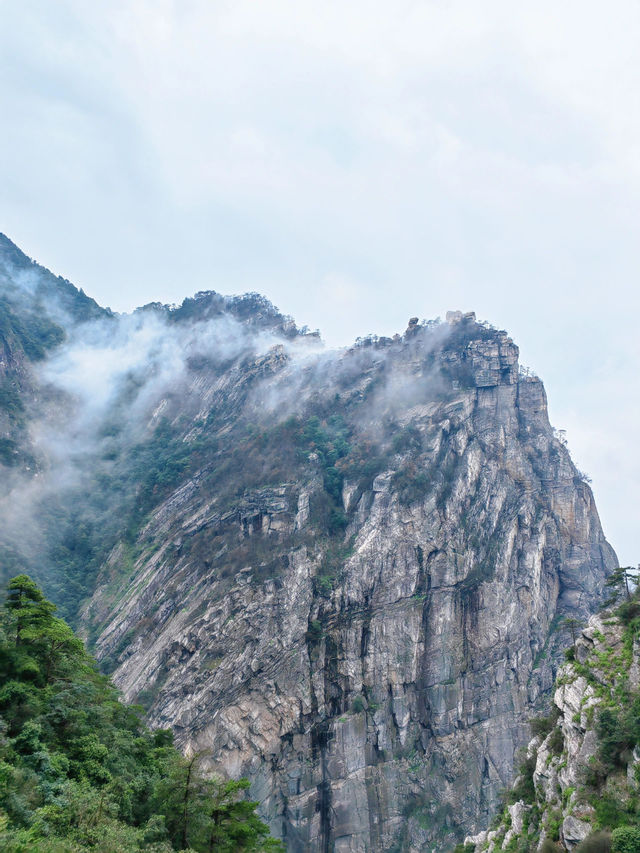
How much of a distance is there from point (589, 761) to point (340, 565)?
36.8 meters

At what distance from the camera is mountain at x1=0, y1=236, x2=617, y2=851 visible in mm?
50281

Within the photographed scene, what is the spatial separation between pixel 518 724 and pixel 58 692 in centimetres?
4604

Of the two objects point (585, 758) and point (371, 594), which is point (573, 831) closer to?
point (585, 758)

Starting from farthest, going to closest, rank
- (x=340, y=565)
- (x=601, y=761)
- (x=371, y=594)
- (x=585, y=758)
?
1. (x=340, y=565)
2. (x=371, y=594)
3. (x=585, y=758)
4. (x=601, y=761)

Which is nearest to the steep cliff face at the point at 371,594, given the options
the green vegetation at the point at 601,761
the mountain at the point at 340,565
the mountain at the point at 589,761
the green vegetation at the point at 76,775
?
the mountain at the point at 340,565

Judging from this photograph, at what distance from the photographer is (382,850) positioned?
48.2 m

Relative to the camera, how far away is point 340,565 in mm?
59094

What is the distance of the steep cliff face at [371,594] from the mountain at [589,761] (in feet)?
62.1

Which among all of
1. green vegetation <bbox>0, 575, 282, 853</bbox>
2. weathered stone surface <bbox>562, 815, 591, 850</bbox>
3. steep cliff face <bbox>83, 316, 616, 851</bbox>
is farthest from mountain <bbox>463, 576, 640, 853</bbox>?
steep cliff face <bbox>83, 316, 616, 851</bbox>

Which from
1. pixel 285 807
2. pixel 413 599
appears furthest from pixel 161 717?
pixel 413 599

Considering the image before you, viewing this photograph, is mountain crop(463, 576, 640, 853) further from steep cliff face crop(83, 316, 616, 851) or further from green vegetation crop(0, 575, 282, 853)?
steep cliff face crop(83, 316, 616, 851)

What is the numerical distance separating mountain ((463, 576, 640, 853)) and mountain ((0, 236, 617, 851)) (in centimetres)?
1958

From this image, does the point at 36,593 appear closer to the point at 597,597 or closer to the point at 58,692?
the point at 58,692

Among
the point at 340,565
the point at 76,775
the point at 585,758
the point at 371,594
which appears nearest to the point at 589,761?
the point at 585,758
